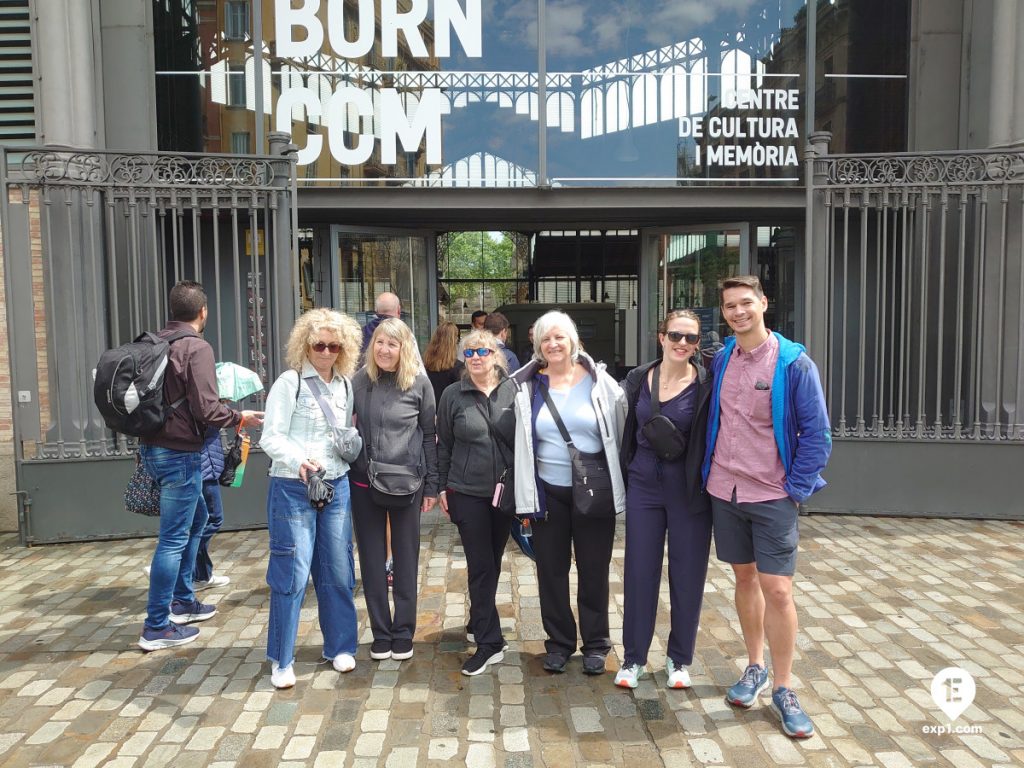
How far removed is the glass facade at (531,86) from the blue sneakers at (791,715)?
5893 millimetres

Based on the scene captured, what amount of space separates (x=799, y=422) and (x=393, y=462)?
1.98 m

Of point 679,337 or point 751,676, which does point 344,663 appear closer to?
point 751,676

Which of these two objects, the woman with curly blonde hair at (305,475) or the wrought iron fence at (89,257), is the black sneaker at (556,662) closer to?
the woman with curly blonde hair at (305,475)

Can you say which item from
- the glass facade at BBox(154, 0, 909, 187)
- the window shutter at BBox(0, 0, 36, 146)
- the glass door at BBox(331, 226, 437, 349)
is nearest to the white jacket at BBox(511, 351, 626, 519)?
the glass facade at BBox(154, 0, 909, 187)

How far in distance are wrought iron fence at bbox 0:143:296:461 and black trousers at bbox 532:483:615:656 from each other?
12.3ft

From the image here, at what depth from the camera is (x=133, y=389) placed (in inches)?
162

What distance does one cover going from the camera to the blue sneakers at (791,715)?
338cm

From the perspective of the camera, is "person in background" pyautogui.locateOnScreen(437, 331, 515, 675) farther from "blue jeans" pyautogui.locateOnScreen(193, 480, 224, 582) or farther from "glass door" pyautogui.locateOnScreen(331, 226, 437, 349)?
"glass door" pyautogui.locateOnScreen(331, 226, 437, 349)

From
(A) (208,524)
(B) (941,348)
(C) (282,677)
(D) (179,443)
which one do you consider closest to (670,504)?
(C) (282,677)

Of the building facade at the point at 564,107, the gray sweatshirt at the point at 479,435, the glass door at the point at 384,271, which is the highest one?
the building facade at the point at 564,107

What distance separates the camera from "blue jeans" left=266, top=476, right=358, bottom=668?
3.91 meters

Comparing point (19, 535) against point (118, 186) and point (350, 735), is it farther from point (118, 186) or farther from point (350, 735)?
point (350, 735)

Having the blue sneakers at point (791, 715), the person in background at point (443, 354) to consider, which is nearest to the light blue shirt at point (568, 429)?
the blue sneakers at point (791, 715)

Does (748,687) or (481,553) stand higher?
(481,553)
